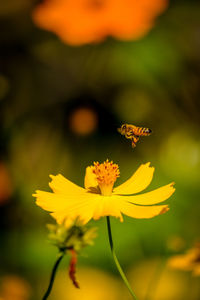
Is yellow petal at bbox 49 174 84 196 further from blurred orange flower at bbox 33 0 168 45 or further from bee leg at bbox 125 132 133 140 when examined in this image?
blurred orange flower at bbox 33 0 168 45

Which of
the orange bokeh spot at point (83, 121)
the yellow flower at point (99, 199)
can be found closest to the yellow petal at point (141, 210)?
the yellow flower at point (99, 199)

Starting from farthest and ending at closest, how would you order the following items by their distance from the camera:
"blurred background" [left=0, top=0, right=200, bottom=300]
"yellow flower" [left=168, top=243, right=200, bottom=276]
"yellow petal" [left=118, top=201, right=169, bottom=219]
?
"blurred background" [left=0, top=0, right=200, bottom=300]
"yellow flower" [left=168, top=243, right=200, bottom=276]
"yellow petal" [left=118, top=201, right=169, bottom=219]

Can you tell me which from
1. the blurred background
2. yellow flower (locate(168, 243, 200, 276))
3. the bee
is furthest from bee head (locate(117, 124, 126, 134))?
the blurred background

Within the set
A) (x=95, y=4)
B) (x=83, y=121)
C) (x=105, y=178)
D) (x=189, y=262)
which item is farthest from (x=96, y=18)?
A: (x=105, y=178)

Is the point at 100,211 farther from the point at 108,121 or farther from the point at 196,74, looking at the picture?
the point at 196,74

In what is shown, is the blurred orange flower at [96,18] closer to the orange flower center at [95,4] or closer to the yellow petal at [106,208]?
the orange flower center at [95,4]

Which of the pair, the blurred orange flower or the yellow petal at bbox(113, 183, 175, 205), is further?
the blurred orange flower
